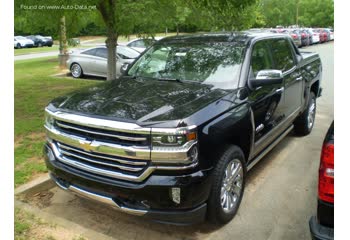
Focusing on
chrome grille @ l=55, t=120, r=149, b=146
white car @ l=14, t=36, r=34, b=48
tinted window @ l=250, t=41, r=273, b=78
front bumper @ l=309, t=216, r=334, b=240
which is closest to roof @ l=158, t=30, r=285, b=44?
tinted window @ l=250, t=41, r=273, b=78

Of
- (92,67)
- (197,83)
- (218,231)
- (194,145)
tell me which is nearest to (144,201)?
(194,145)

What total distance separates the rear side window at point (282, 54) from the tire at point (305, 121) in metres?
1.07

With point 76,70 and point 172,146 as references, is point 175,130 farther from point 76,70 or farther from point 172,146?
point 76,70

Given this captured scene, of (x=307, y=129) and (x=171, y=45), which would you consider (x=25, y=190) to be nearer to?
(x=171, y=45)

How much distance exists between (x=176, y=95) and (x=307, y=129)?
3.57 meters

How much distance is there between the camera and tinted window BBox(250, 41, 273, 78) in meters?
4.22

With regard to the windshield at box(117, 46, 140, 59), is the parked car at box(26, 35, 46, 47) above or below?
above

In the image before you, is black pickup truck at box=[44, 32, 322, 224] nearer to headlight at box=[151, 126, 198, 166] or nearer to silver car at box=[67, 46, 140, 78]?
headlight at box=[151, 126, 198, 166]

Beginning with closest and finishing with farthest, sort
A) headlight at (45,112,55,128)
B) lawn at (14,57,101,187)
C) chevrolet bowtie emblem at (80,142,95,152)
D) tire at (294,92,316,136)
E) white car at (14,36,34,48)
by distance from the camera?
chevrolet bowtie emblem at (80,142,95,152) → headlight at (45,112,55,128) → lawn at (14,57,101,187) → tire at (294,92,316,136) → white car at (14,36,34,48)

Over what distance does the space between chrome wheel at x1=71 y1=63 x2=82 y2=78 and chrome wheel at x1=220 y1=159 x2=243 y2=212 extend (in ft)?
35.9

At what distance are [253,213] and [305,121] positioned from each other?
2.92 metres

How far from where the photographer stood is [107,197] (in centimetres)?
313

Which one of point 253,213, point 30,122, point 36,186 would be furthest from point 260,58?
point 30,122

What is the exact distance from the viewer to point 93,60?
13188 millimetres
